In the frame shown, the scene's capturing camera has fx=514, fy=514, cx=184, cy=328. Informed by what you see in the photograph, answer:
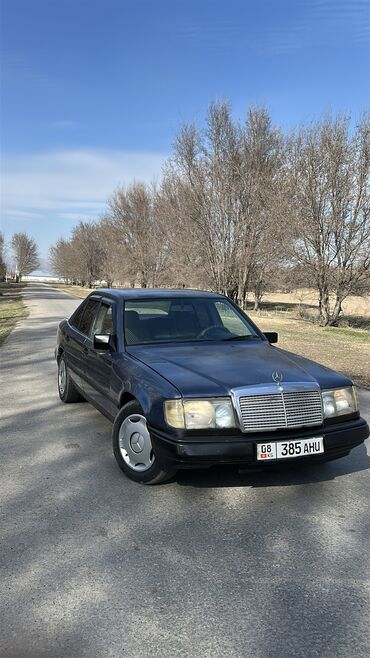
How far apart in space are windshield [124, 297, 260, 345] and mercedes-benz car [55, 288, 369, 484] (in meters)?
0.01

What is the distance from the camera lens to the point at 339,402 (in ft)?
12.7

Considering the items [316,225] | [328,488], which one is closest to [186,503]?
[328,488]

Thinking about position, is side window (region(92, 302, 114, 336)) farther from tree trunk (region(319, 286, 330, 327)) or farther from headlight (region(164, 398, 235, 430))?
tree trunk (region(319, 286, 330, 327))

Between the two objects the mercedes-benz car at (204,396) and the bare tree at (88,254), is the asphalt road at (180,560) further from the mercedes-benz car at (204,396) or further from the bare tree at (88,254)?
the bare tree at (88,254)

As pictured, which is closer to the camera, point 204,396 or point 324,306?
point 204,396

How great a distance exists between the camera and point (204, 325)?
514 cm

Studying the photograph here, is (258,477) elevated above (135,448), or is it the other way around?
(135,448)

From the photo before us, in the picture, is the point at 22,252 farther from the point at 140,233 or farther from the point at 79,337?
the point at 79,337

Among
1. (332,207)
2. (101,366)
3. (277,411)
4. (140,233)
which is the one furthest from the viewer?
(140,233)

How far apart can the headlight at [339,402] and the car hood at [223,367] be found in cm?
6

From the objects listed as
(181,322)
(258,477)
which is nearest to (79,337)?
(181,322)

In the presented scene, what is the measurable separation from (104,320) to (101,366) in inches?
25.4

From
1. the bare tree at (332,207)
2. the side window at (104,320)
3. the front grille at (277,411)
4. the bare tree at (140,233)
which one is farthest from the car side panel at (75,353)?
the bare tree at (140,233)

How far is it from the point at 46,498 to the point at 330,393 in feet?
7.29
